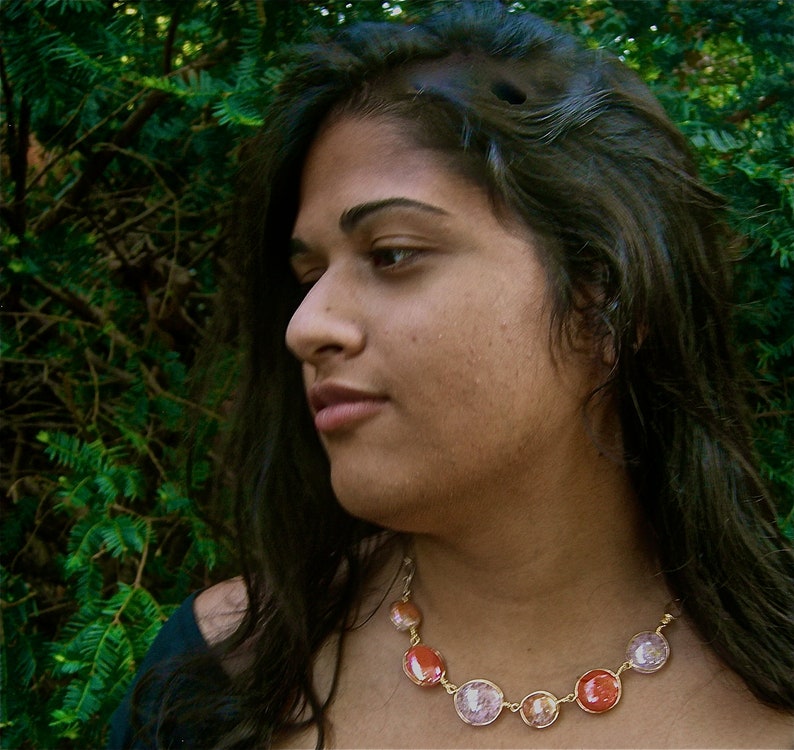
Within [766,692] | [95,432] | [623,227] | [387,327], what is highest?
[623,227]

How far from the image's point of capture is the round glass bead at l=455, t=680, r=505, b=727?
1.27m

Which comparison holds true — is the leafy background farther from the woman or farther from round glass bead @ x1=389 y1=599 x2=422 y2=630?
round glass bead @ x1=389 y1=599 x2=422 y2=630

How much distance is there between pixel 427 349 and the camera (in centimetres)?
118

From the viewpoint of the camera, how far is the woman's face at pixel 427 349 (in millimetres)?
1187

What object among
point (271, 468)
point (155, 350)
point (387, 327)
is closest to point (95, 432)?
point (155, 350)

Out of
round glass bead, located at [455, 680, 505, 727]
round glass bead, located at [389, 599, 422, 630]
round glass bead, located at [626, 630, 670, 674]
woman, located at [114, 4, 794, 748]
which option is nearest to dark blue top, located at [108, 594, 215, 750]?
woman, located at [114, 4, 794, 748]

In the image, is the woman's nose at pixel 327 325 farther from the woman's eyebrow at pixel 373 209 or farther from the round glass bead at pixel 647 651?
the round glass bead at pixel 647 651

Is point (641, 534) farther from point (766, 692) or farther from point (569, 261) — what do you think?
point (569, 261)

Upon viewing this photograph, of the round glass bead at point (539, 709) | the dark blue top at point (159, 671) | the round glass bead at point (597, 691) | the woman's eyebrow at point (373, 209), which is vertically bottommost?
the dark blue top at point (159, 671)

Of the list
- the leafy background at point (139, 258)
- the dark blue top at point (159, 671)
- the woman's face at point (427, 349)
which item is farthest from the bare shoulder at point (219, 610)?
the woman's face at point (427, 349)

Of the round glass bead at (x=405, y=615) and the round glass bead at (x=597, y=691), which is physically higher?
the round glass bead at (x=597, y=691)

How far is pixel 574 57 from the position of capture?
1.40 meters

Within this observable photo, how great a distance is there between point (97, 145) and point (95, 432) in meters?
0.71

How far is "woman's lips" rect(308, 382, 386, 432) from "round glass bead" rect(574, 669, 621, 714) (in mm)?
517
